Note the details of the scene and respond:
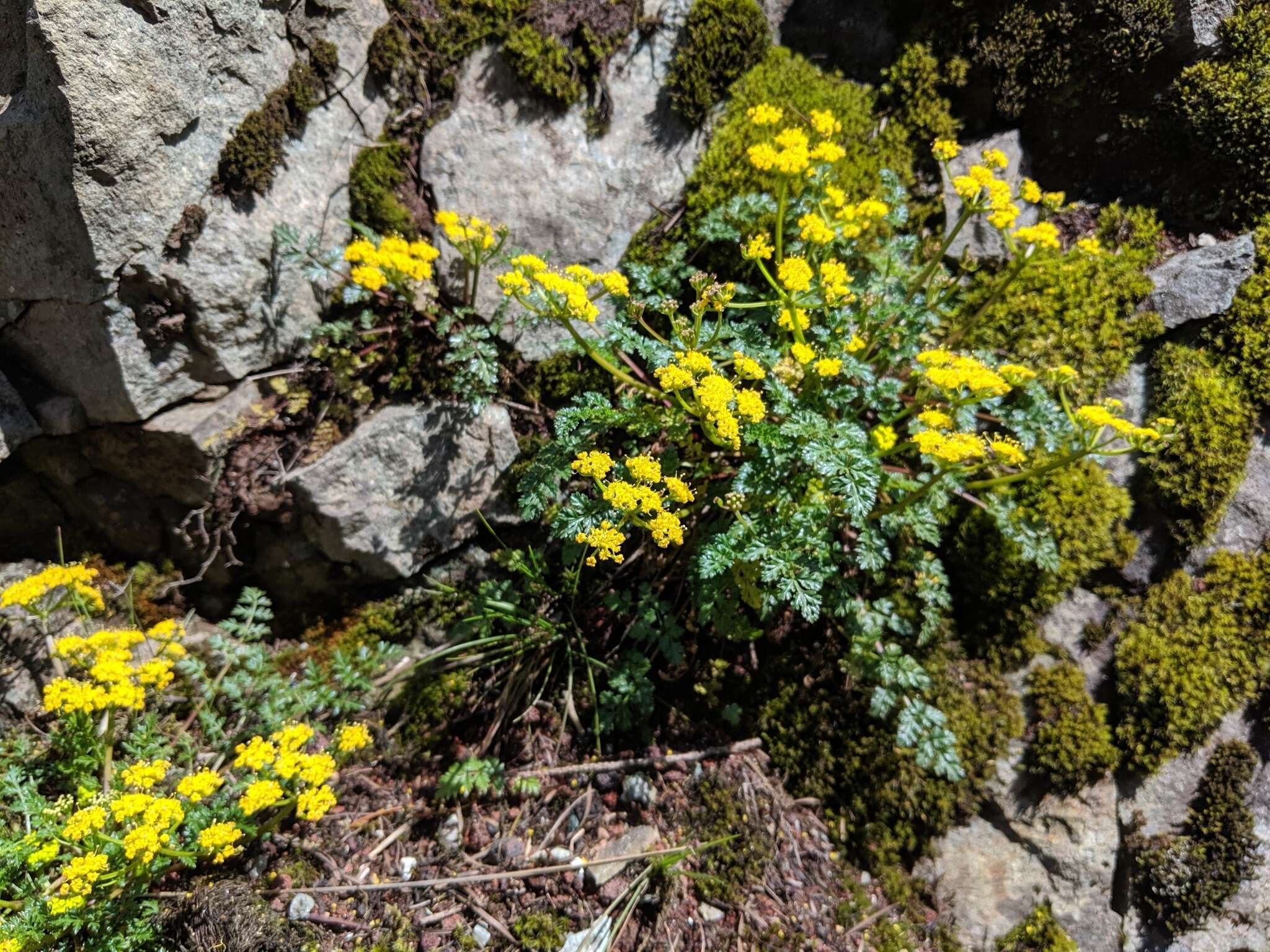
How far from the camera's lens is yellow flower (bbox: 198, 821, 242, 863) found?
2764mm

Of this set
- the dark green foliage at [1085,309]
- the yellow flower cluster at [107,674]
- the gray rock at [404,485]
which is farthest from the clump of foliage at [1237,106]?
the yellow flower cluster at [107,674]

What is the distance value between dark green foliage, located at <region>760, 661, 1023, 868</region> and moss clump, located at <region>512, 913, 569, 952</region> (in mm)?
1251

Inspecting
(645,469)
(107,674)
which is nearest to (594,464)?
(645,469)

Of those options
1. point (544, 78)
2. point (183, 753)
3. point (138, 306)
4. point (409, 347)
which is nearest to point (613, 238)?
point (544, 78)

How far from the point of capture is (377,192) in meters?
3.77

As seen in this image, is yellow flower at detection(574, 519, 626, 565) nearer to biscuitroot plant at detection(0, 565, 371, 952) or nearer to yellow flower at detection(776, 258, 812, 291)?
yellow flower at detection(776, 258, 812, 291)

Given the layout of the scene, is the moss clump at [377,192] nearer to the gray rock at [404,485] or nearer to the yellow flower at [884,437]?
the gray rock at [404,485]

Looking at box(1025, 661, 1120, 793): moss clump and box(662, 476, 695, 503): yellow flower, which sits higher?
box(662, 476, 695, 503): yellow flower

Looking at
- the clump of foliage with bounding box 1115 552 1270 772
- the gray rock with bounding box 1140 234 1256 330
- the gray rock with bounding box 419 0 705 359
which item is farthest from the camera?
the gray rock with bounding box 419 0 705 359

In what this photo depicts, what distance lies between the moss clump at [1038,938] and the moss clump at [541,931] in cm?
197

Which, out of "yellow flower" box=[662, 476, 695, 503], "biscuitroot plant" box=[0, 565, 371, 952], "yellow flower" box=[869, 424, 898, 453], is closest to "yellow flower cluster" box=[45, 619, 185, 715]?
"biscuitroot plant" box=[0, 565, 371, 952]

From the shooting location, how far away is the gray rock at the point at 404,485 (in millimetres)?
3795

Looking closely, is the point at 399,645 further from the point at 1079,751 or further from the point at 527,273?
the point at 1079,751

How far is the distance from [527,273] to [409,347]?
111cm
